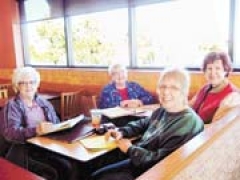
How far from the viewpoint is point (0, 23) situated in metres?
5.81

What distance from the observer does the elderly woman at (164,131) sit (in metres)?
1.61

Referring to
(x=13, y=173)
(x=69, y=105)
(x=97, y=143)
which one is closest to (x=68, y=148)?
(x=97, y=143)

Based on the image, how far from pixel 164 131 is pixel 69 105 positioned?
2448mm

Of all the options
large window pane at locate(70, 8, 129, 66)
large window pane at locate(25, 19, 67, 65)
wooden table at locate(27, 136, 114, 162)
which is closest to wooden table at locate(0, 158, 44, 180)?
wooden table at locate(27, 136, 114, 162)

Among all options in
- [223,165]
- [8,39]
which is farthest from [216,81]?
[8,39]

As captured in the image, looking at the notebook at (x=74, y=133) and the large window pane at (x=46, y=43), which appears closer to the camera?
the notebook at (x=74, y=133)

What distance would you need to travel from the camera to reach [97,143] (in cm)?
187

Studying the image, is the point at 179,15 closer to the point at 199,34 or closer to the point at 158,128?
the point at 199,34

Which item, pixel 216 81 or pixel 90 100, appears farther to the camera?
pixel 90 100

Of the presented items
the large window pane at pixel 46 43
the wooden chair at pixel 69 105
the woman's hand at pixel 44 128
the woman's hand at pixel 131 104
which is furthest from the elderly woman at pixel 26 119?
the large window pane at pixel 46 43

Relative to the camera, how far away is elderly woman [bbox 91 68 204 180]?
5.27 feet

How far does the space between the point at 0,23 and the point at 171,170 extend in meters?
5.70

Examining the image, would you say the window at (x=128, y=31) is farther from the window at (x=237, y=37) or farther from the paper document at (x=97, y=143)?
the paper document at (x=97, y=143)

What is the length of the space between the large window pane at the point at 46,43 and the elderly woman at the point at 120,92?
1.81 m
